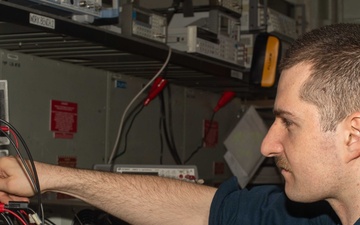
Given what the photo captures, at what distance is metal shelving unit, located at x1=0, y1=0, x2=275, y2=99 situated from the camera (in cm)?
210

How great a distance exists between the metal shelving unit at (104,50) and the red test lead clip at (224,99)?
25cm

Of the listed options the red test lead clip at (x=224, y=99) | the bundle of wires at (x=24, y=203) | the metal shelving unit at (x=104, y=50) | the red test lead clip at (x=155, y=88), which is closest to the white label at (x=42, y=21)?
the metal shelving unit at (x=104, y=50)

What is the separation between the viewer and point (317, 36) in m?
1.87

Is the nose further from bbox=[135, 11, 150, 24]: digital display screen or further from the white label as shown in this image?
bbox=[135, 11, 150, 24]: digital display screen

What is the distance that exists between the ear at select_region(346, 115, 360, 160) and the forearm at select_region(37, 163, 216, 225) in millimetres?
548

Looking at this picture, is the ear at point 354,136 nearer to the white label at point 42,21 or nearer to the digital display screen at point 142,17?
the white label at point 42,21

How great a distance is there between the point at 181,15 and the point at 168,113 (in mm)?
436

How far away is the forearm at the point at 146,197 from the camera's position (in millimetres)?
2104

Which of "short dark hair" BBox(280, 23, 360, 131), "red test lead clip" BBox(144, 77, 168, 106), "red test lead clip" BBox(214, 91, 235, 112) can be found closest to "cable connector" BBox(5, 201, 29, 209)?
"short dark hair" BBox(280, 23, 360, 131)

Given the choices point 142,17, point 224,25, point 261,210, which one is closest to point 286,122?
point 261,210

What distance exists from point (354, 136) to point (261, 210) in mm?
447

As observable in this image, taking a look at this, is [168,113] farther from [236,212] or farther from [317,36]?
[317,36]

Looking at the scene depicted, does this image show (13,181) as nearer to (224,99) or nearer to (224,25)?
(224,25)

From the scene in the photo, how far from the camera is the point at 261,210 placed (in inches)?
83.2
